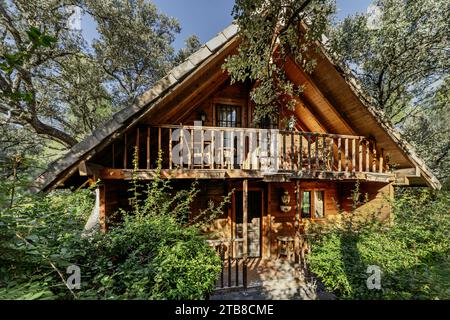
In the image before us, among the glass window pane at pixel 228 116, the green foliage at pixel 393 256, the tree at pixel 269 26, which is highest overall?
the tree at pixel 269 26

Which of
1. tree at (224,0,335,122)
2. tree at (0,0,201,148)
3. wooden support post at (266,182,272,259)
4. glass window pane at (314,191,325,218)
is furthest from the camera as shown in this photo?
glass window pane at (314,191,325,218)

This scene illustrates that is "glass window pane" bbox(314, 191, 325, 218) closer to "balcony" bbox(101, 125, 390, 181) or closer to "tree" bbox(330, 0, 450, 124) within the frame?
"balcony" bbox(101, 125, 390, 181)

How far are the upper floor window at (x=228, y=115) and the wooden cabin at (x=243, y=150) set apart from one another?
0.04 meters

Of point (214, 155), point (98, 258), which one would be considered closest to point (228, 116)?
point (214, 155)

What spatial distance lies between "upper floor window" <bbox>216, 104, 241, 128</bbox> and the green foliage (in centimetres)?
488

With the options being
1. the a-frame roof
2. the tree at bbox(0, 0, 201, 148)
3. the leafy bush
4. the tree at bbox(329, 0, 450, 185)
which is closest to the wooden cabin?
the a-frame roof

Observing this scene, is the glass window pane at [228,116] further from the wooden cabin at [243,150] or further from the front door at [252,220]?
the front door at [252,220]

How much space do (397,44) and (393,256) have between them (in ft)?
30.8

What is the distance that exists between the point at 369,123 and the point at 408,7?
5.59m

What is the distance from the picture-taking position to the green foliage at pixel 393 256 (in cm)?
341

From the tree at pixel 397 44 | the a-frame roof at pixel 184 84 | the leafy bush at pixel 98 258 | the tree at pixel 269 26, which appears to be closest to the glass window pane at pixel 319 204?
the a-frame roof at pixel 184 84

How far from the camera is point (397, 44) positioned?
8828 millimetres

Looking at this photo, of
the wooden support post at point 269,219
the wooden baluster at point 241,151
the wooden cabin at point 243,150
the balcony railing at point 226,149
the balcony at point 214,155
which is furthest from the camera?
the wooden support post at point 269,219

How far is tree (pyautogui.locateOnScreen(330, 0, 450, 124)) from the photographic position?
26.7ft
